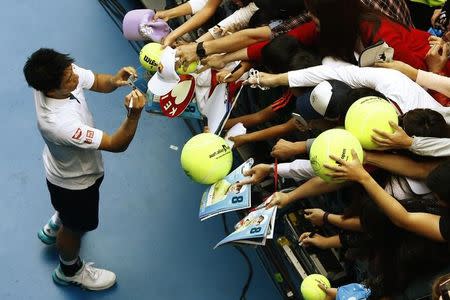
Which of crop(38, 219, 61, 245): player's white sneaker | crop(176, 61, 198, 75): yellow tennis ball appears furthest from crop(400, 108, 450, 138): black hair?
crop(38, 219, 61, 245): player's white sneaker

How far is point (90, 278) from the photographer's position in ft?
12.0

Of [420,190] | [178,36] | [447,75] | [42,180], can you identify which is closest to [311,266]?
[420,190]

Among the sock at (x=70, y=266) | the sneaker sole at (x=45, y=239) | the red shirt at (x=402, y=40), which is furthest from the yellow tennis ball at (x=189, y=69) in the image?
the sneaker sole at (x=45, y=239)

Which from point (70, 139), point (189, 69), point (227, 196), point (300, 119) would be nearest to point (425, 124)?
point (300, 119)

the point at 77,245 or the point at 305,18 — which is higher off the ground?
the point at 305,18

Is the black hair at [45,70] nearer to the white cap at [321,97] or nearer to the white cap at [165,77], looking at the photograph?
the white cap at [165,77]

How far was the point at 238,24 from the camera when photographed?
368 cm

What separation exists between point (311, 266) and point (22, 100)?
293cm

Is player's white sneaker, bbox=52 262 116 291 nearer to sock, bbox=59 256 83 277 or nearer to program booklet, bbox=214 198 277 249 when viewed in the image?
sock, bbox=59 256 83 277

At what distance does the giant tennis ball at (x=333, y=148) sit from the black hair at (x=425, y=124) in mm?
237

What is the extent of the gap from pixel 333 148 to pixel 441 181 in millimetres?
406

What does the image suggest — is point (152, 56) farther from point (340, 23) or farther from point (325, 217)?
point (325, 217)

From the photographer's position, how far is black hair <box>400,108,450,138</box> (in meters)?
2.46

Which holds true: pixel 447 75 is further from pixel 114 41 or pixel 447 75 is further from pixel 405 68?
pixel 114 41
